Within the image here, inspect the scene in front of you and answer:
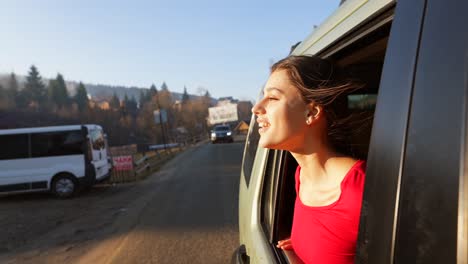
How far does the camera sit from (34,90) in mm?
123875

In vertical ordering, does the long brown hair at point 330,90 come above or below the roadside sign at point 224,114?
below

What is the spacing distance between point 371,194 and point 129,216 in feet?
28.1

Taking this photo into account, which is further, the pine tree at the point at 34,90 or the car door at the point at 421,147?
the pine tree at the point at 34,90

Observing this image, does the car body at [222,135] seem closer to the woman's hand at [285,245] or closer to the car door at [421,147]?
the woman's hand at [285,245]

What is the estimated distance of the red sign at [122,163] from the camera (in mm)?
16766

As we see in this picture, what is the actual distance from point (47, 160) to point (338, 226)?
12.9m

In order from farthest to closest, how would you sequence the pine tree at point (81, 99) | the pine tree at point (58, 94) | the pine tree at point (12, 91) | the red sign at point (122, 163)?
the pine tree at point (81, 99)
the pine tree at point (58, 94)
the pine tree at point (12, 91)
the red sign at point (122, 163)

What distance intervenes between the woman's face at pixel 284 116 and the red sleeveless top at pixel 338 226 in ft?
0.85

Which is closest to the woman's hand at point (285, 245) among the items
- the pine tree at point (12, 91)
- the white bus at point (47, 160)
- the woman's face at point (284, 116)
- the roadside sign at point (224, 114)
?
the woman's face at point (284, 116)

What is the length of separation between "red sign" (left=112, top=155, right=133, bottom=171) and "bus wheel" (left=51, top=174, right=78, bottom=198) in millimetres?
4017

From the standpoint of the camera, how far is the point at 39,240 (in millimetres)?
7457

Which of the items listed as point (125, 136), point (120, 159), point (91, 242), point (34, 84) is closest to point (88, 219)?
point (91, 242)

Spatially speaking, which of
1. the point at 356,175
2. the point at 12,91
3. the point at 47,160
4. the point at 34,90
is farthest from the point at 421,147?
the point at 34,90

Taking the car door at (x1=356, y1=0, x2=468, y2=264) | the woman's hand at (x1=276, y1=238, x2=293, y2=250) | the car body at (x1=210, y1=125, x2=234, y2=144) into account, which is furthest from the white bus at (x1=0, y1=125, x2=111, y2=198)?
the car body at (x1=210, y1=125, x2=234, y2=144)
